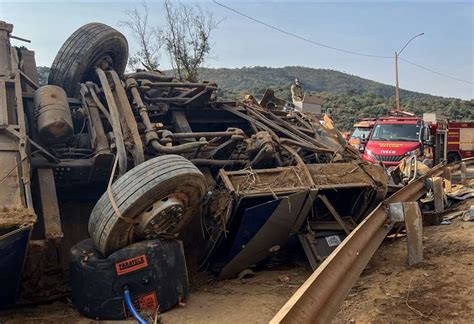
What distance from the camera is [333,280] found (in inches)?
106

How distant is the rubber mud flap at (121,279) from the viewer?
3.96 meters

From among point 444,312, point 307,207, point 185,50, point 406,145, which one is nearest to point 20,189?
point 307,207

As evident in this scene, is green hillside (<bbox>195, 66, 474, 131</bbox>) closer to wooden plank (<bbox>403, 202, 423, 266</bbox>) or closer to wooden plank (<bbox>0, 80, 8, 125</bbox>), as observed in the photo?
wooden plank (<bbox>403, 202, 423, 266</bbox>)

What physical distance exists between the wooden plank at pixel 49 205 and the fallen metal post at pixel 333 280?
2309mm

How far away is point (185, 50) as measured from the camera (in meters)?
27.0

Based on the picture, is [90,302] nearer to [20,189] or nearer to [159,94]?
[20,189]

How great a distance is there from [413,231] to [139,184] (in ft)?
8.55

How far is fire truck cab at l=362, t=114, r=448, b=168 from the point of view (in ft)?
49.7

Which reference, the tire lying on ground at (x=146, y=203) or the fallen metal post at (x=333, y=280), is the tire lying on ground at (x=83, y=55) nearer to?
the tire lying on ground at (x=146, y=203)

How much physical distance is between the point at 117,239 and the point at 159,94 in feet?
9.78

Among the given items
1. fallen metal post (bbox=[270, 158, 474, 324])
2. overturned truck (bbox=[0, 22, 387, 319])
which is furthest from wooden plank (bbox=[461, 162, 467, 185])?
fallen metal post (bbox=[270, 158, 474, 324])

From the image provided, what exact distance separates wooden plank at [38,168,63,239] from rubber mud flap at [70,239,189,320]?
23 centimetres

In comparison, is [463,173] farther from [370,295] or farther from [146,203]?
[146,203]

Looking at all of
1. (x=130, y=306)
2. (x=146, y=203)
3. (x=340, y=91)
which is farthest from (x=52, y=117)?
(x=340, y=91)
